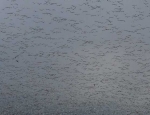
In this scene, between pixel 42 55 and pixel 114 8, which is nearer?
pixel 114 8

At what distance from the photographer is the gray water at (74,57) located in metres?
3.78

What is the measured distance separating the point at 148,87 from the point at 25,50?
211cm

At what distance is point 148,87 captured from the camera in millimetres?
3900

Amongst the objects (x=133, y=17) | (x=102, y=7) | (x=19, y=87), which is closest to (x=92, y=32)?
(x=102, y=7)

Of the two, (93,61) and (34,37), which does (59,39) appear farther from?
(93,61)

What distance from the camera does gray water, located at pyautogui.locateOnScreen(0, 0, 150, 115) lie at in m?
3.78

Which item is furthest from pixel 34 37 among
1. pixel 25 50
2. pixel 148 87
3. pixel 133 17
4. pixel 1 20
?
pixel 148 87

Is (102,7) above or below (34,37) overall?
above

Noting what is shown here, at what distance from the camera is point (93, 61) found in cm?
392

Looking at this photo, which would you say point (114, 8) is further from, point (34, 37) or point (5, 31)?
point (5, 31)

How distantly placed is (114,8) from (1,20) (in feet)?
5.96

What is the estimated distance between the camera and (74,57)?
12.9ft

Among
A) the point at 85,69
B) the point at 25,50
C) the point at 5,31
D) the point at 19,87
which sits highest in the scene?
the point at 5,31

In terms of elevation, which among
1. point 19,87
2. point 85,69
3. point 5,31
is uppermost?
point 5,31
